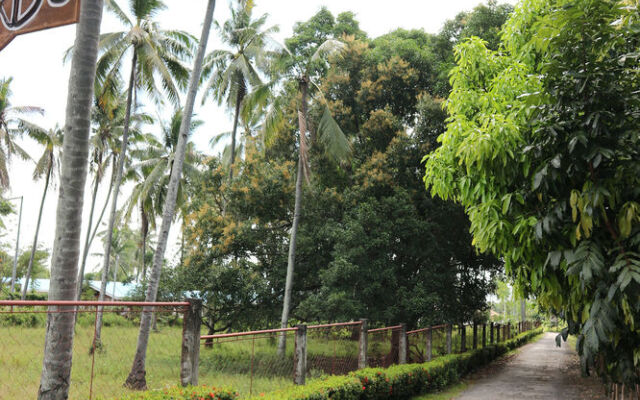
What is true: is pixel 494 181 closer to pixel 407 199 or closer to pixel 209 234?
pixel 407 199

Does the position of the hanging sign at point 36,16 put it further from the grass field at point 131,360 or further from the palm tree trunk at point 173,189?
the palm tree trunk at point 173,189

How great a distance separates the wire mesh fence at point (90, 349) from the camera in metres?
4.17

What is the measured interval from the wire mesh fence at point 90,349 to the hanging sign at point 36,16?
2709mm

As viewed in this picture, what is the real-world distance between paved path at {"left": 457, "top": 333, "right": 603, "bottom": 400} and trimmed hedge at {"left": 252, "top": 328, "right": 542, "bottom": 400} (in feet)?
2.08

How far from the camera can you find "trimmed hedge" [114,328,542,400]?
17.6ft

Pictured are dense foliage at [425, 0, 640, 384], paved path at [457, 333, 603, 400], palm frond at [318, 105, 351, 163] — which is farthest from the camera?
palm frond at [318, 105, 351, 163]

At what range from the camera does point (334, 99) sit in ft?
56.7

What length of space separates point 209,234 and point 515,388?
1068 cm

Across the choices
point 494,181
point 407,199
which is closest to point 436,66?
point 407,199

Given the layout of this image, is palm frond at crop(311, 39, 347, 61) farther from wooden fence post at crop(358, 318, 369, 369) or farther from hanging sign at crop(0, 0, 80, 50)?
hanging sign at crop(0, 0, 80, 50)

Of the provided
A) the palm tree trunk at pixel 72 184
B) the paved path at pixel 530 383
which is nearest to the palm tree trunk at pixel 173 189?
the palm tree trunk at pixel 72 184

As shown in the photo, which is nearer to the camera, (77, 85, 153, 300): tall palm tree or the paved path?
the paved path

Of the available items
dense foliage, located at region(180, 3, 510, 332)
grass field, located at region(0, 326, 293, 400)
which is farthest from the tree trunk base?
dense foliage, located at region(180, 3, 510, 332)

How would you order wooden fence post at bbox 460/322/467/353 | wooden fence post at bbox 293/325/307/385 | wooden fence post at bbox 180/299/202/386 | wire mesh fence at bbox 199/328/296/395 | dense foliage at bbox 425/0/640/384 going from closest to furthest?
dense foliage at bbox 425/0/640/384, wooden fence post at bbox 180/299/202/386, wooden fence post at bbox 293/325/307/385, wire mesh fence at bbox 199/328/296/395, wooden fence post at bbox 460/322/467/353
